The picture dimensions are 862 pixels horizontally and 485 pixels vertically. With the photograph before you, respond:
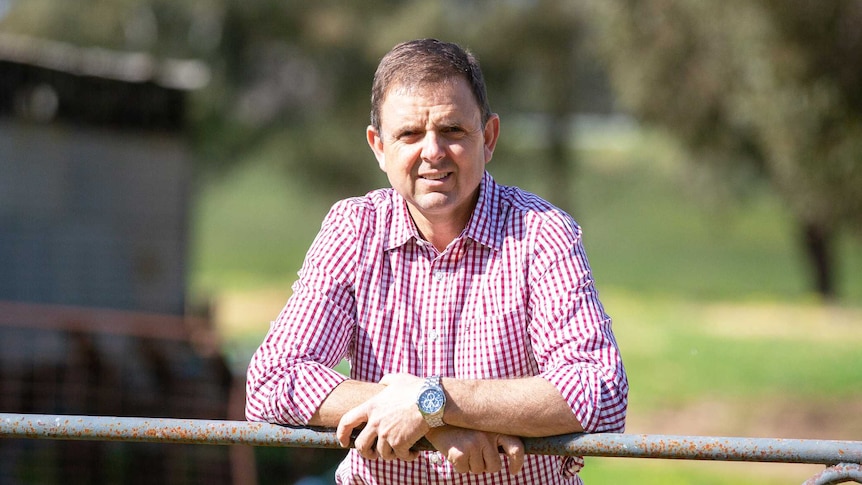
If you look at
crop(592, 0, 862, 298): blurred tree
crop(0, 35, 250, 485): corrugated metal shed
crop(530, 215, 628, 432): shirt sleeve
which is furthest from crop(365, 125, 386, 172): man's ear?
crop(592, 0, 862, 298): blurred tree

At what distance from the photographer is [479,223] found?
7.24 feet

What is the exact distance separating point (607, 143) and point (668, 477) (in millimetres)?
38730

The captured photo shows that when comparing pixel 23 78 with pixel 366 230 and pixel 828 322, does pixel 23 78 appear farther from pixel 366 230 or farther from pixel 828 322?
pixel 828 322

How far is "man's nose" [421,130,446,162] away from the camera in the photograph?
2154 millimetres

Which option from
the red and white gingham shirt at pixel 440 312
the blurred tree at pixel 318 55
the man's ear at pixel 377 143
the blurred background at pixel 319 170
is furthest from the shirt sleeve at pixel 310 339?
the blurred tree at pixel 318 55

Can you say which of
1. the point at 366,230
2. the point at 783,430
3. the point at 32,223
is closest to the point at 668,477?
the point at 783,430

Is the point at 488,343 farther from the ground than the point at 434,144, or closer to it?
closer to it

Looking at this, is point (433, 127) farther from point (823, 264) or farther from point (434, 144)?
point (823, 264)

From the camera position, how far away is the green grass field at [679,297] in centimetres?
1219

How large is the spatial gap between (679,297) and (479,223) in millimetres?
23696

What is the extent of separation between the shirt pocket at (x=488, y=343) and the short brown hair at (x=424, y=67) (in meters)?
0.43

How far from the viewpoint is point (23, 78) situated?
8.22 m

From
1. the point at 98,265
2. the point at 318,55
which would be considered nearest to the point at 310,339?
the point at 98,265

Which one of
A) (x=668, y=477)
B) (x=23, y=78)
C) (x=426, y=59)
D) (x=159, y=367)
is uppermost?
(x=23, y=78)
